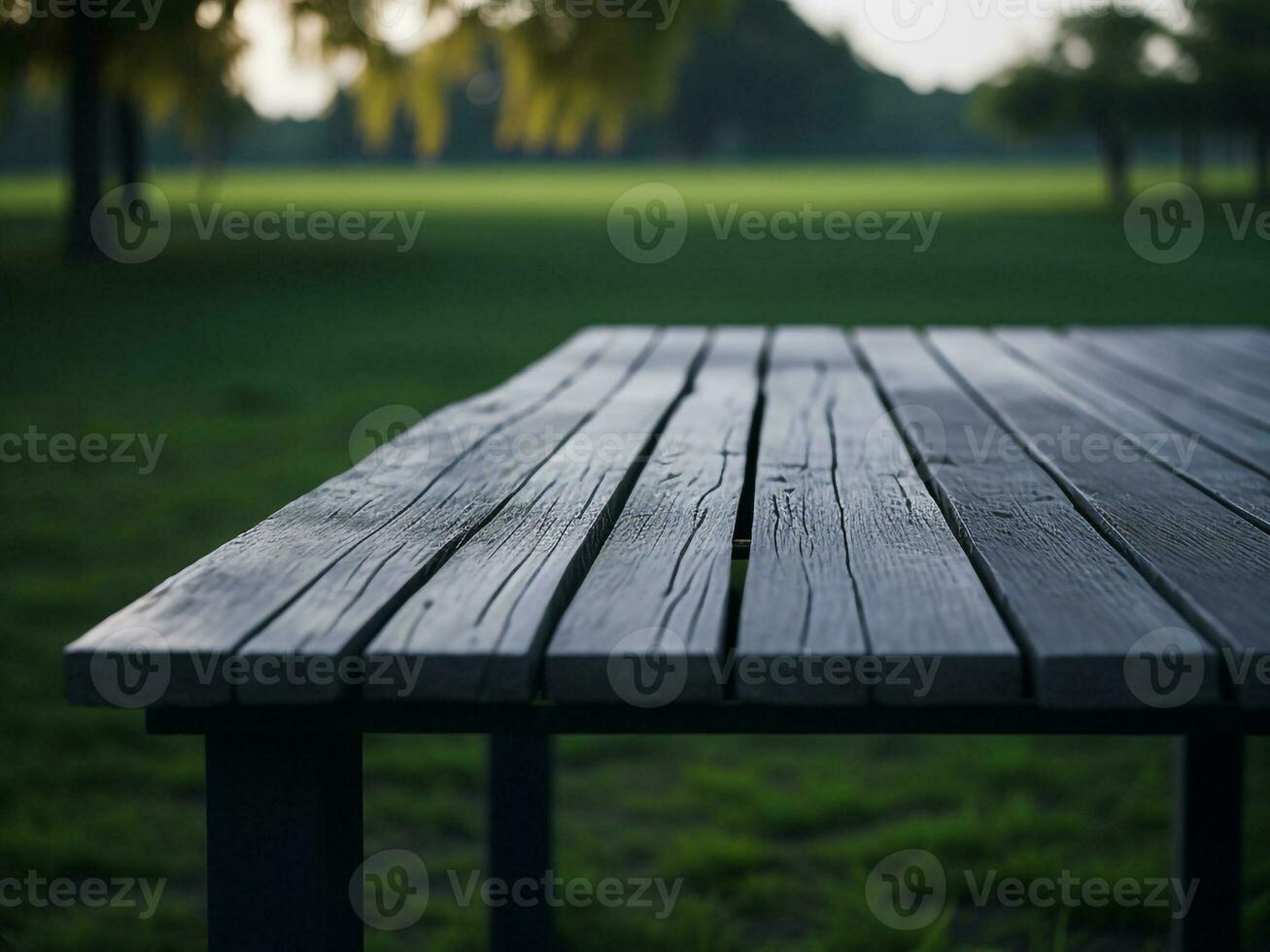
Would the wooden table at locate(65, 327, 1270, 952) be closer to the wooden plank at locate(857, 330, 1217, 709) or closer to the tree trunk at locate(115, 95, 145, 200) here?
the wooden plank at locate(857, 330, 1217, 709)

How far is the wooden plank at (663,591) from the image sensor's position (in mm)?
1126

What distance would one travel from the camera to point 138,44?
44.8ft

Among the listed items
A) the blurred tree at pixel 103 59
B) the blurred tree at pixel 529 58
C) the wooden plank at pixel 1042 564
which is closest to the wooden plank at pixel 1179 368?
the wooden plank at pixel 1042 564

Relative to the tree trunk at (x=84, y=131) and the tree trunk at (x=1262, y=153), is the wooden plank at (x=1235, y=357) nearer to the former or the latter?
the tree trunk at (x=84, y=131)

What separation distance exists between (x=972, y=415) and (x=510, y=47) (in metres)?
11.2

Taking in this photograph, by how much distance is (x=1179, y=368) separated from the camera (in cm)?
306

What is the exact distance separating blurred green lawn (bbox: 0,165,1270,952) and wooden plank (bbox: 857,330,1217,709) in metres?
0.94

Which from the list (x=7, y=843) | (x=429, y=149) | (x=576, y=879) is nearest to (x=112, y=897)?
(x=7, y=843)

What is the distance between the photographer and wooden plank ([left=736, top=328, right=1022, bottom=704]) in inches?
44.1

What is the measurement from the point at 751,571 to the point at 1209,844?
4.70 feet

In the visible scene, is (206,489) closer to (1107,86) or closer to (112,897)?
(112,897)

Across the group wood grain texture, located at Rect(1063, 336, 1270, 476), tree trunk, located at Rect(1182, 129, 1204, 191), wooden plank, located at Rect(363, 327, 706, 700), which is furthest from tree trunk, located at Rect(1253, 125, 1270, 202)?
wooden plank, located at Rect(363, 327, 706, 700)

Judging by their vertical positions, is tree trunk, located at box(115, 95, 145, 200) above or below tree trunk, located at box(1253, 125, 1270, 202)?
below

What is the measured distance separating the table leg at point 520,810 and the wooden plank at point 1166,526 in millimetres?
1009
